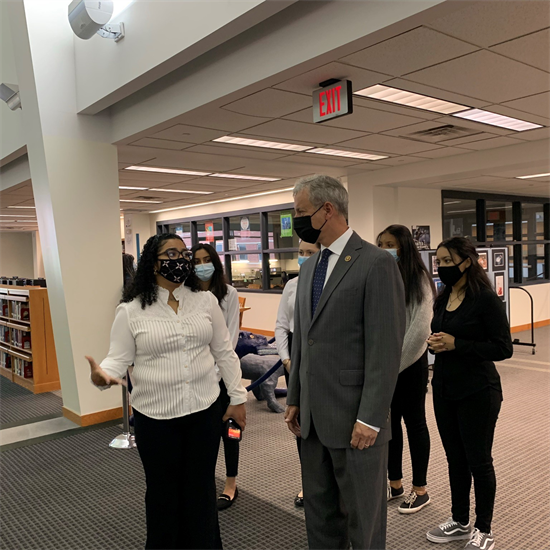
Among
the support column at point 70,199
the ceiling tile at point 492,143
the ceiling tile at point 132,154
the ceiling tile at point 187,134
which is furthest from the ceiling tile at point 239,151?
the ceiling tile at point 492,143

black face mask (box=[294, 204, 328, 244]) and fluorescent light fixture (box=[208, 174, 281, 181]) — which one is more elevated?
fluorescent light fixture (box=[208, 174, 281, 181])

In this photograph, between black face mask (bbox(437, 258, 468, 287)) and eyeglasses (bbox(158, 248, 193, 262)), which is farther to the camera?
black face mask (bbox(437, 258, 468, 287))

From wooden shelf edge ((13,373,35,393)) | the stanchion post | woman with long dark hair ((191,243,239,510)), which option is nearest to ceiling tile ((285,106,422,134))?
woman with long dark hair ((191,243,239,510))

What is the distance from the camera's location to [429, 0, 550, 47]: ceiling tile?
265cm

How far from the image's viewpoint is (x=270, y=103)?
416cm

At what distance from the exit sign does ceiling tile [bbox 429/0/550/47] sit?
33.5 inches

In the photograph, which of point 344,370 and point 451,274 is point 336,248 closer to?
point 344,370

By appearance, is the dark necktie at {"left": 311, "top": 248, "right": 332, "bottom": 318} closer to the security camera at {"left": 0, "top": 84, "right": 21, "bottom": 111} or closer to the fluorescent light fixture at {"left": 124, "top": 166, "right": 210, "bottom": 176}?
the security camera at {"left": 0, "top": 84, "right": 21, "bottom": 111}

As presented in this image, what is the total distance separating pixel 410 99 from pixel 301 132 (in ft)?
4.26

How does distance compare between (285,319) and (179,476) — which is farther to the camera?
(285,319)

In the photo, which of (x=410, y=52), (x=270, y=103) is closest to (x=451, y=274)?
(x=410, y=52)

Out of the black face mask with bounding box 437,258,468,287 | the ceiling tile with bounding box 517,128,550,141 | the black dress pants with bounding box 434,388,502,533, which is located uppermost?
the ceiling tile with bounding box 517,128,550,141

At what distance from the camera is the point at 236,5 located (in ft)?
9.95

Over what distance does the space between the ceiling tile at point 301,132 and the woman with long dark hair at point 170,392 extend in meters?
2.91
